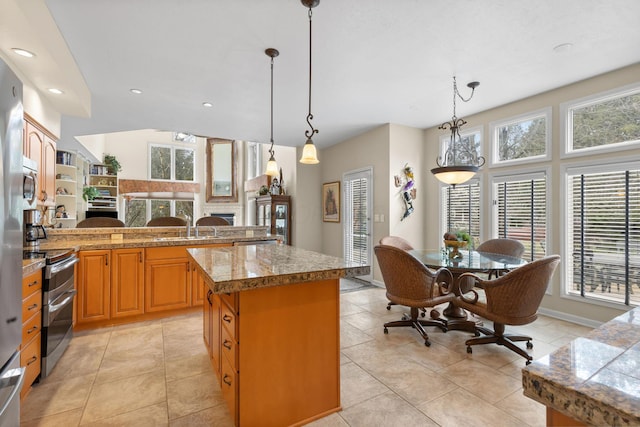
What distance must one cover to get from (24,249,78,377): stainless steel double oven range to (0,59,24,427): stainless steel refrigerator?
1.00 m

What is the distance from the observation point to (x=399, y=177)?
4875 millimetres

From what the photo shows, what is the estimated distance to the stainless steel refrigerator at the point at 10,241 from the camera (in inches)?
48.8

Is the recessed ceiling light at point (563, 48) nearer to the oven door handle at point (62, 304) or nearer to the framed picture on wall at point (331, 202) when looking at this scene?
the framed picture on wall at point (331, 202)

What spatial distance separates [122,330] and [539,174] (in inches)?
204

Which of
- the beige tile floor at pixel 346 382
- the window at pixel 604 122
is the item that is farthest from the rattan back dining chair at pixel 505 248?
the window at pixel 604 122

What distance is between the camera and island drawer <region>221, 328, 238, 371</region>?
1.58m

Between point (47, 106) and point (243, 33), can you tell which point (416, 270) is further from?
point (47, 106)

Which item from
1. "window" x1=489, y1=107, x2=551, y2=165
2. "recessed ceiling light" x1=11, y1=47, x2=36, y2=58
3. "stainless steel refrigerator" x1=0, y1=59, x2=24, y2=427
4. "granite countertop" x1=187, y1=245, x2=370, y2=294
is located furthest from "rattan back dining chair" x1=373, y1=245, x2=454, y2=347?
"recessed ceiling light" x1=11, y1=47, x2=36, y2=58

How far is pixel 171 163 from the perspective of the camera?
33.0 feet

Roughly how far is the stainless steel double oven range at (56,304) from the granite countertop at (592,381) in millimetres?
3015

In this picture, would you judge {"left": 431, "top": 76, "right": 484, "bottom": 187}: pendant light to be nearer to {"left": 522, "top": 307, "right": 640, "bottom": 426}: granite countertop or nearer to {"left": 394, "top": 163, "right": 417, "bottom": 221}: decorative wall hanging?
{"left": 394, "top": 163, "right": 417, "bottom": 221}: decorative wall hanging

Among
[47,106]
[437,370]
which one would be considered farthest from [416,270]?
[47,106]

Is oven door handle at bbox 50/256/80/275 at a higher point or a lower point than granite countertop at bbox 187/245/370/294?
lower

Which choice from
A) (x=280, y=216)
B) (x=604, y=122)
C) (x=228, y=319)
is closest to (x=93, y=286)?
(x=228, y=319)
